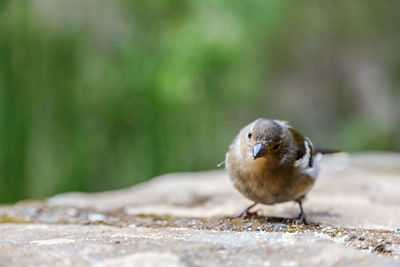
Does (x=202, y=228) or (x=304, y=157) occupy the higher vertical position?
(x=304, y=157)

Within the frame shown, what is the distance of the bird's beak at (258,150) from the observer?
8.36 ft

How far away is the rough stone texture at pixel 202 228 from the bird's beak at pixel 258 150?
372 millimetres

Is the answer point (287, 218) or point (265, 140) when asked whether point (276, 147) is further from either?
point (287, 218)

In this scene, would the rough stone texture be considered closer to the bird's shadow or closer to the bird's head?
the bird's shadow

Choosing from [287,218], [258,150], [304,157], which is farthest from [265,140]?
[287,218]

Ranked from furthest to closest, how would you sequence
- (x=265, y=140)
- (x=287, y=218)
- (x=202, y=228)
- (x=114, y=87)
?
(x=114, y=87)
(x=287, y=218)
(x=265, y=140)
(x=202, y=228)

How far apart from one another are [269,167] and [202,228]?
0.53 metres

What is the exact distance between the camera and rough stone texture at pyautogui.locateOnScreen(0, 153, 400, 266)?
168 cm

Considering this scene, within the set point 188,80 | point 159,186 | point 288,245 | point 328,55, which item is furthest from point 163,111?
point 328,55

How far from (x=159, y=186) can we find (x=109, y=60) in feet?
9.67

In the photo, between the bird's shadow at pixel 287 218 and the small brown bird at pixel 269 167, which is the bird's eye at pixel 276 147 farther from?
the bird's shadow at pixel 287 218

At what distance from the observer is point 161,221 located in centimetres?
285

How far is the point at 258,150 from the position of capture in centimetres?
256

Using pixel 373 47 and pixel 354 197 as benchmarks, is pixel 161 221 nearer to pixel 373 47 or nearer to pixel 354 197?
pixel 354 197
